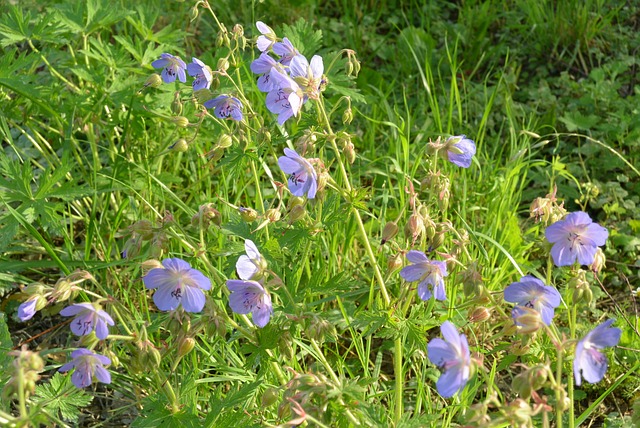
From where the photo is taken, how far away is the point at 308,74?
1.84 m

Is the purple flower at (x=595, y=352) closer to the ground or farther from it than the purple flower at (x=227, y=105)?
farther from it

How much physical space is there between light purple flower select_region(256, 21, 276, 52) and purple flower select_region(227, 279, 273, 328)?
78 centimetres

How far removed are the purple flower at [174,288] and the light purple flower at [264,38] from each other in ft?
2.58

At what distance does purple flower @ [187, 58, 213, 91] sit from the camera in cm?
207

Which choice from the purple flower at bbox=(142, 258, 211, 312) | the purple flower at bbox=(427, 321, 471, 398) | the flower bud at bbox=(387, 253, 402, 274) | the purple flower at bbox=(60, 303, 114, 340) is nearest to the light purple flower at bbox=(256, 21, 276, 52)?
the flower bud at bbox=(387, 253, 402, 274)

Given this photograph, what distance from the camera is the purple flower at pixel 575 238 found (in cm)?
153

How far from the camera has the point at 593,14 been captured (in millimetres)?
3941

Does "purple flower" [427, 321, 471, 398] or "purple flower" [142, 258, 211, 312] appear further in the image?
"purple flower" [142, 258, 211, 312]

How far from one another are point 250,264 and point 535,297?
54 cm

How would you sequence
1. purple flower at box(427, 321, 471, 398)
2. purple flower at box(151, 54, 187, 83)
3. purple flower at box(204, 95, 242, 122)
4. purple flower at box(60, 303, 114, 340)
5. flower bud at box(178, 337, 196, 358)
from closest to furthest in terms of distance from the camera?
purple flower at box(427, 321, 471, 398)
purple flower at box(60, 303, 114, 340)
flower bud at box(178, 337, 196, 358)
purple flower at box(204, 95, 242, 122)
purple flower at box(151, 54, 187, 83)

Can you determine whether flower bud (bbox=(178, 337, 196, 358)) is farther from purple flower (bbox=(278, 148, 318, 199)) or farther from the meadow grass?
purple flower (bbox=(278, 148, 318, 199))

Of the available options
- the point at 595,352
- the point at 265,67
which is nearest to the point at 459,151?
the point at 265,67

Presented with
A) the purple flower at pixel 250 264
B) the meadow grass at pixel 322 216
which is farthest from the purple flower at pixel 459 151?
the purple flower at pixel 250 264

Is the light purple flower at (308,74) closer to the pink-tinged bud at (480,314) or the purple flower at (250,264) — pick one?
the purple flower at (250,264)
